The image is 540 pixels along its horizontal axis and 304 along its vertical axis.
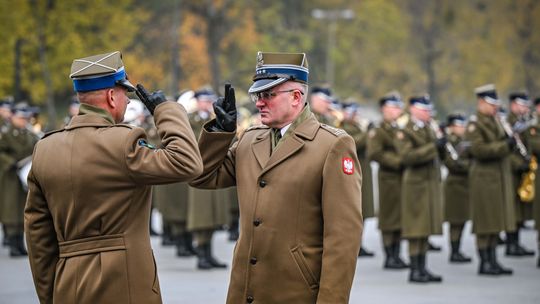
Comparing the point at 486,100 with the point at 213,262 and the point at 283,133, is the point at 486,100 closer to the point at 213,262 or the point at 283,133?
the point at 213,262

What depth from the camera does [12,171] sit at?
1481 centimetres

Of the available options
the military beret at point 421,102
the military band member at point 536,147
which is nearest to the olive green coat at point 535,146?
the military band member at point 536,147

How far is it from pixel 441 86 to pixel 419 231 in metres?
42.8

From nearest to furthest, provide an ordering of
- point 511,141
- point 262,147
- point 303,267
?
1. point 303,267
2. point 262,147
3. point 511,141

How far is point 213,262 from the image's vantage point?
12.6 metres

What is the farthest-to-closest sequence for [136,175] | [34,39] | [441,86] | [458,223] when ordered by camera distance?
[441,86] < [34,39] < [458,223] < [136,175]

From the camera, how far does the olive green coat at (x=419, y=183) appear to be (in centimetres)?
1151

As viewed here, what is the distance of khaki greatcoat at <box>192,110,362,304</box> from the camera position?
16.4ft

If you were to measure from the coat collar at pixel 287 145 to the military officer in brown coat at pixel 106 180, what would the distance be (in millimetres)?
425

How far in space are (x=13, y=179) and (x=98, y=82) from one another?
33.5 ft

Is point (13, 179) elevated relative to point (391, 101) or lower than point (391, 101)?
lower

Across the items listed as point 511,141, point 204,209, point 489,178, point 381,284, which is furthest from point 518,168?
point 204,209

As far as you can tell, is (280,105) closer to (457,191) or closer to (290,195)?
(290,195)

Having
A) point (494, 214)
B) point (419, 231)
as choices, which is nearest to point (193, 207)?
point (419, 231)
